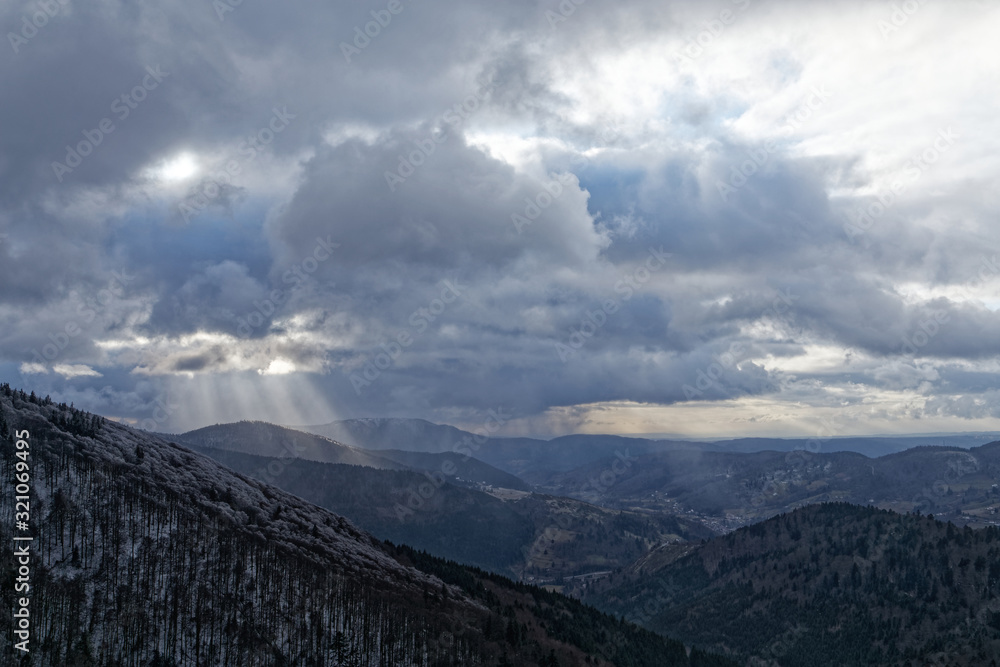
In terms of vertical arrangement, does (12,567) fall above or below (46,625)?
above

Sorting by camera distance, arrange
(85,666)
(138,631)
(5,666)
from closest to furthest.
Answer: (5,666) → (85,666) → (138,631)

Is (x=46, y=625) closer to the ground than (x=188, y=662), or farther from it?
farther from it

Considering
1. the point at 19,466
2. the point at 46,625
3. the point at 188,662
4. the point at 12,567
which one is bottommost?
the point at 188,662

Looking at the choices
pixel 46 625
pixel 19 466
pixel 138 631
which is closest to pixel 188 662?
pixel 138 631

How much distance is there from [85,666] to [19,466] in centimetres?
6319

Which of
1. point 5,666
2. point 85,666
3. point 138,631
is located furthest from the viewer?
point 138,631

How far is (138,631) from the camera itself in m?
198

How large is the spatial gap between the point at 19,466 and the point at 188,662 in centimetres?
7818

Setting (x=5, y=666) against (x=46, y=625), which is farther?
(x=46, y=625)

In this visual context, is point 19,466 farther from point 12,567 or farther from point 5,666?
point 5,666

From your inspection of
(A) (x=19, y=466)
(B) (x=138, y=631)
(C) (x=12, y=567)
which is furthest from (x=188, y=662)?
(A) (x=19, y=466)

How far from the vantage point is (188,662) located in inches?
7810

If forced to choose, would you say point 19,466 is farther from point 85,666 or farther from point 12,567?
point 85,666

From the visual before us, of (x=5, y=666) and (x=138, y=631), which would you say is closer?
(x=5, y=666)
